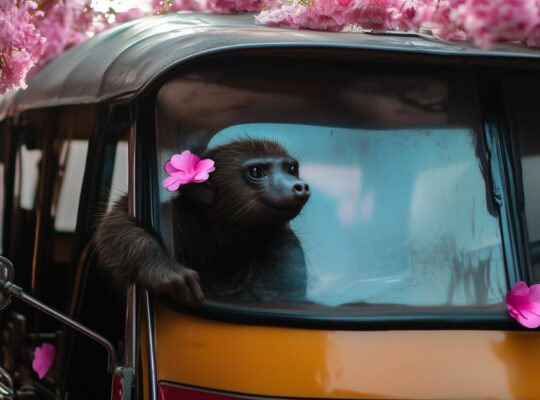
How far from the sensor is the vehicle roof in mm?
3496

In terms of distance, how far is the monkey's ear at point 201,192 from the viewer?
12.0 ft

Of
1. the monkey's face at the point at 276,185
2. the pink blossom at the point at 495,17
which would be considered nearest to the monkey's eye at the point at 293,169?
the monkey's face at the point at 276,185

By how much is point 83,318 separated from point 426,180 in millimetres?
1368

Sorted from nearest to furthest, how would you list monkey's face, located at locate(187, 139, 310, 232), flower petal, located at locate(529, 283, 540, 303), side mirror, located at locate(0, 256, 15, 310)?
side mirror, located at locate(0, 256, 15, 310), flower petal, located at locate(529, 283, 540, 303), monkey's face, located at locate(187, 139, 310, 232)

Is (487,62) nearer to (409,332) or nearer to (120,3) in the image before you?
(409,332)

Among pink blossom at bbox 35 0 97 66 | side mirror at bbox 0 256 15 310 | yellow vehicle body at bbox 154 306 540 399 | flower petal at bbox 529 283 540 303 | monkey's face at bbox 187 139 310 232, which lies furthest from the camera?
pink blossom at bbox 35 0 97 66

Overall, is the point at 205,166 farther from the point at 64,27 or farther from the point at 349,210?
the point at 64,27

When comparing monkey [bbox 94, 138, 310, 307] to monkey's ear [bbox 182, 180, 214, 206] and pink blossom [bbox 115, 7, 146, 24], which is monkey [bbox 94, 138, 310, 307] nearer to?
monkey's ear [bbox 182, 180, 214, 206]

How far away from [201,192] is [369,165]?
0.55 metres

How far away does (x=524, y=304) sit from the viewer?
351 cm

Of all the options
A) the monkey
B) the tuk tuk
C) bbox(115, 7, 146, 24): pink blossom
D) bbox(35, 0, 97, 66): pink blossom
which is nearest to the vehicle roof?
the tuk tuk

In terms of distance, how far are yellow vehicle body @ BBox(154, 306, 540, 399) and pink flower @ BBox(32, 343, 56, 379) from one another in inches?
49.8

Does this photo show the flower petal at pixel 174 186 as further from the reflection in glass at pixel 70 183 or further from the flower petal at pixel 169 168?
the reflection in glass at pixel 70 183

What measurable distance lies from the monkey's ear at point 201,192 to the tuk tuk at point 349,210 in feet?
0.24
